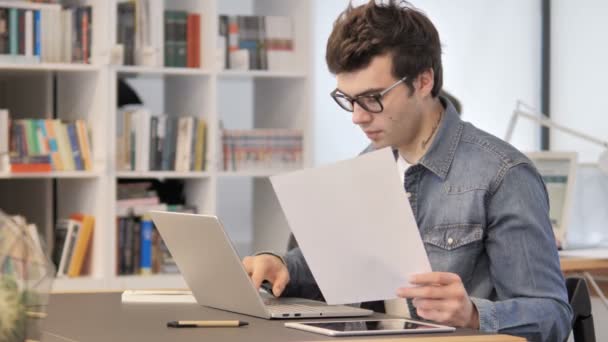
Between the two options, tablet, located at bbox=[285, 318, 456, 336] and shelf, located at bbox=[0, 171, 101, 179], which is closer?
tablet, located at bbox=[285, 318, 456, 336]

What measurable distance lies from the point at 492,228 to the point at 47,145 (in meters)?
2.42

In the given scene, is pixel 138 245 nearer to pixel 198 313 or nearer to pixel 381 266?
pixel 198 313

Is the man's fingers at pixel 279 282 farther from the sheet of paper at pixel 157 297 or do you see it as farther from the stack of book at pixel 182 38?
the stack of book at pixel 182 38

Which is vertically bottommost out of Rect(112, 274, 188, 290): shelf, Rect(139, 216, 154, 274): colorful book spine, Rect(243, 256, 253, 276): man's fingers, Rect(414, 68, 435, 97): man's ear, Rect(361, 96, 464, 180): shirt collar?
Rect(112, 274, 188, 290): shelf

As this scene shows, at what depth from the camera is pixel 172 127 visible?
14.3ft

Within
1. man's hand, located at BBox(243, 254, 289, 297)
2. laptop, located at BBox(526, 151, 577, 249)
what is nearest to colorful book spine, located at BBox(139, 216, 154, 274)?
laptop, located at BBox(526, 151, 577, 249)

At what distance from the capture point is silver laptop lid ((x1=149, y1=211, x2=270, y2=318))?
6.36 feet

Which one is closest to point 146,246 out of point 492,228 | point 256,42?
point 256,42

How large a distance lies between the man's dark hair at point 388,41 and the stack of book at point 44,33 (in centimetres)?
208

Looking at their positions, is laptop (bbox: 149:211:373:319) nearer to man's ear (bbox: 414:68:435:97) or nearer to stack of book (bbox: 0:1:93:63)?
man's ear (bbox: 414:68:435:97)

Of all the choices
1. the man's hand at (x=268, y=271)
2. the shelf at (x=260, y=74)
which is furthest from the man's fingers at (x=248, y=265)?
the shelf at (x=260, y=74)

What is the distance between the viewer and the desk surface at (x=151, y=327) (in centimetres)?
170

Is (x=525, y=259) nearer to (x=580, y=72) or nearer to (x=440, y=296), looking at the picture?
(x=440, y=296)

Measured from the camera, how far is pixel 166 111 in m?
4.68
